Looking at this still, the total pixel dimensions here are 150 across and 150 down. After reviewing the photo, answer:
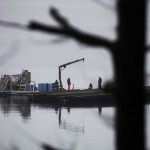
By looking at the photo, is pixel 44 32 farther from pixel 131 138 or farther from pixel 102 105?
pixel 102 105

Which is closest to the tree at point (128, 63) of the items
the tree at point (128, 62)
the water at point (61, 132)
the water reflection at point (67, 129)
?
the tree at point (128, 62)

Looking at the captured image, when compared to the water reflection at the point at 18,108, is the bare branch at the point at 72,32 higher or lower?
higher

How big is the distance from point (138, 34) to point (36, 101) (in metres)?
77.9

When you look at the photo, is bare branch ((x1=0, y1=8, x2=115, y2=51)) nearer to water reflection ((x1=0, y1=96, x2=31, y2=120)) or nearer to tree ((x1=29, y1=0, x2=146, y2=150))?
tree ((x1=29, y1=0, x2=146, y2=150))

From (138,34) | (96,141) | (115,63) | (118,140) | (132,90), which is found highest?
(138,34)

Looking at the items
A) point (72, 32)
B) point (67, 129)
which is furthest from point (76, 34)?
point (67, 129)

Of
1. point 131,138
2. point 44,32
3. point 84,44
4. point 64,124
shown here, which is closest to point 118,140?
point 131,138

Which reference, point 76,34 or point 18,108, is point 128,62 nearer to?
point 76,34

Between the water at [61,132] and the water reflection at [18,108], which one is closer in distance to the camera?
the water at [61,132]

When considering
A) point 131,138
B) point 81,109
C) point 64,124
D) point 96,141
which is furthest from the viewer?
point 81,109

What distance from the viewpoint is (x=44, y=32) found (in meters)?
2.44

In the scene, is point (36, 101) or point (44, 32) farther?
point (36, 101)

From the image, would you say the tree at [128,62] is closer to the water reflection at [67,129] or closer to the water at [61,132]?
the water at [61,132]

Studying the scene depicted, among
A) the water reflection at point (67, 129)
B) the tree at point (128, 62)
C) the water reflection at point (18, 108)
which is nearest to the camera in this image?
the tree at point (128, 62)
